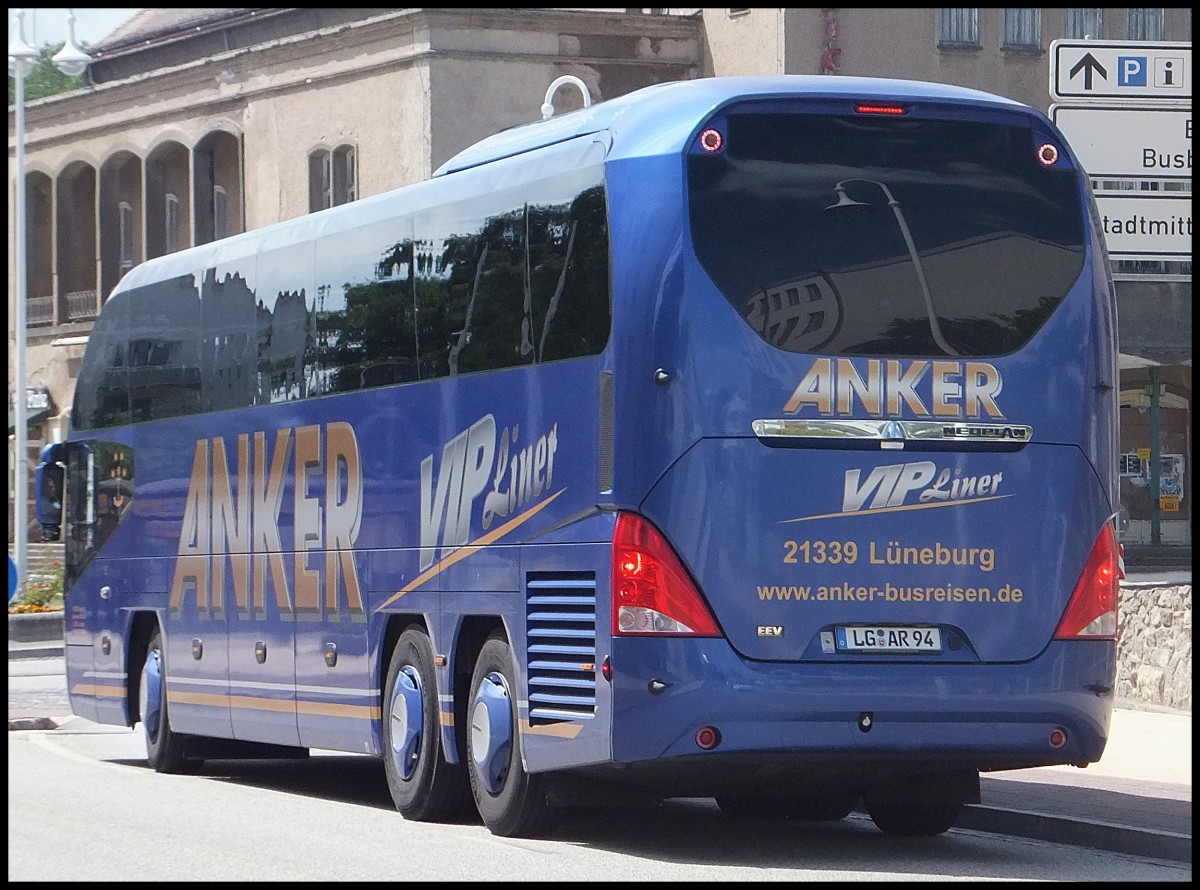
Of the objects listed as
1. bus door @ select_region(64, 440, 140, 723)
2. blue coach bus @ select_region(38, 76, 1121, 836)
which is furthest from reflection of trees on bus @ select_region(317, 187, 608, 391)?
bus door @ select_region(64, 440, 140, 723)

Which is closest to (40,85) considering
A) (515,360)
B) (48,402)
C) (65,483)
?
(48,402)

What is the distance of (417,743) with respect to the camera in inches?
557

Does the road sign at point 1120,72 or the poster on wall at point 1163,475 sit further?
the poster on wall at point 1163,475

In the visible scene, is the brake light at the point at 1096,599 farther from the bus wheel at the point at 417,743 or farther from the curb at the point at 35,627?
the curb at the point at 35,627

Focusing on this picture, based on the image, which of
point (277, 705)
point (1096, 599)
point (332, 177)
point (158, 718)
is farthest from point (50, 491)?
point (332, 177)

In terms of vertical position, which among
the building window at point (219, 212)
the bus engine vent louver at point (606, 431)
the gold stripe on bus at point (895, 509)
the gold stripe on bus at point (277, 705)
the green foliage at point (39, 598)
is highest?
the building window at point (219, 212)

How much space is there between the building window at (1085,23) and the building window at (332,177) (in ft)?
46.6

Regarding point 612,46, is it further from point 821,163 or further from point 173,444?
point 821,163

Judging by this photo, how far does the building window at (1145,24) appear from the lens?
1881 inches

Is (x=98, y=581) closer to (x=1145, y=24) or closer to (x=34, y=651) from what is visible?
(x=34, y=651)

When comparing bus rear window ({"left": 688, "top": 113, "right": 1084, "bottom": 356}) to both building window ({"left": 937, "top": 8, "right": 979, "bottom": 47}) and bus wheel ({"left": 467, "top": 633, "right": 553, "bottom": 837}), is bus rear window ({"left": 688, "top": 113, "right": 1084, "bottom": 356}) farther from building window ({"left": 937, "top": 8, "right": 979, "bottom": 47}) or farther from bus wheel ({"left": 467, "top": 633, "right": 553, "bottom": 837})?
building window ({"left": 937, "top": 8, "right": 979, "bottom": 47})

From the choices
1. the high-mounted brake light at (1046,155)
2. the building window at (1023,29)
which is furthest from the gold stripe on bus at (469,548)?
the building window at (1023,29)

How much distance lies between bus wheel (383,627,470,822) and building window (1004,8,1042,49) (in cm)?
3434

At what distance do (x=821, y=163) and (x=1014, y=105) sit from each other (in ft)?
3.79
